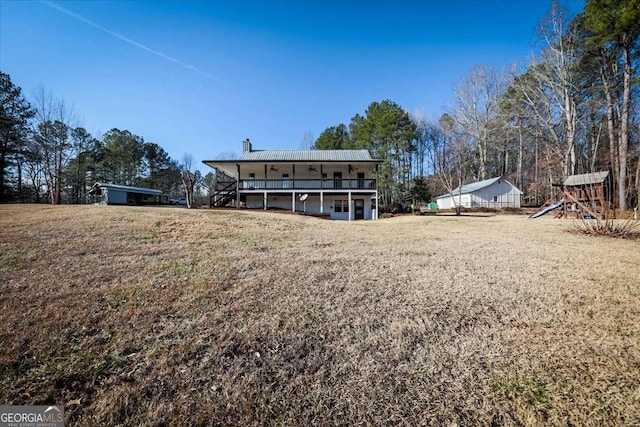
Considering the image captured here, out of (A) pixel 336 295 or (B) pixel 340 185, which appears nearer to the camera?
(A) pixel 336 295

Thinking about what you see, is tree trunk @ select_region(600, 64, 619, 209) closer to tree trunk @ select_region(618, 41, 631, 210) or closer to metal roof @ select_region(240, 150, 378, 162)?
tree trunk @ select_region(618, 41, 631, 210)

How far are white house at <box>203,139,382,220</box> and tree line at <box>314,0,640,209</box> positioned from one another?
8773mm

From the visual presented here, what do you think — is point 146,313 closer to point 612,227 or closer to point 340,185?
point 612,227

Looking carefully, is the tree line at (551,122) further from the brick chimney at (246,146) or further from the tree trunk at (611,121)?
the brick chimney at (246,146)

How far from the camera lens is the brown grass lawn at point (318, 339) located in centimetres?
201

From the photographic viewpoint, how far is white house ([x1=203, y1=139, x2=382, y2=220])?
20.4m

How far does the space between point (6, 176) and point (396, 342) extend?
38702 mm

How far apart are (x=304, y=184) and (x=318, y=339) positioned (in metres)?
18.2

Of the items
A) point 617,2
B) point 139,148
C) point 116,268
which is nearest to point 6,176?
point 139,148

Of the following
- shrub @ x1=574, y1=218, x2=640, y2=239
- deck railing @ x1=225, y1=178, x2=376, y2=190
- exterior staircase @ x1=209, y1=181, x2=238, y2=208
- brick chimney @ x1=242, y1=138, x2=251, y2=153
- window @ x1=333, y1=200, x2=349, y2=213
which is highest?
brick chimney @ x1=242, y1=138, x2=251, y2=153

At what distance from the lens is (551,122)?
23938 millimetres

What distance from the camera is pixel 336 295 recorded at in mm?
4043

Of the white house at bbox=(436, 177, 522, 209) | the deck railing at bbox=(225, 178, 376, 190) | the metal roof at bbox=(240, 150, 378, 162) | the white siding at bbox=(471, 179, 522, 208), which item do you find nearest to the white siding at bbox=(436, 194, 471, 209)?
the white house at bbox=(436, 177, 522, 209)

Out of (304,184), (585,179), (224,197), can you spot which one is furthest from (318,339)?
(585,179)
